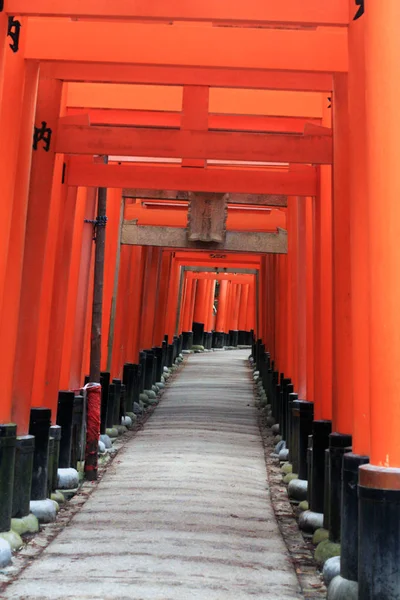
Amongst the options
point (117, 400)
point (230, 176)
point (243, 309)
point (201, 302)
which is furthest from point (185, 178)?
point (243, 309)

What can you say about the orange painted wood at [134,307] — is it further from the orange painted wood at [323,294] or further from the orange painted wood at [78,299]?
the orange painted wood at [323,294]

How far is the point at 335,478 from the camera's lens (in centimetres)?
684

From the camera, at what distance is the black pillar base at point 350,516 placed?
18.1 feet

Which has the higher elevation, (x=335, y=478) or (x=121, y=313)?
(x=121, y=313)

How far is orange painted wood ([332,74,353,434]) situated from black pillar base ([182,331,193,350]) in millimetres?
27819

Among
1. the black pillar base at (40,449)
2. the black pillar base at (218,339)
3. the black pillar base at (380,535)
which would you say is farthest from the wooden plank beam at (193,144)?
the black pillar base at (218,339)

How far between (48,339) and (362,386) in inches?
177

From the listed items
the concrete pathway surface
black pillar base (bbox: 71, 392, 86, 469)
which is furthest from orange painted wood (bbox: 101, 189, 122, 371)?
black pillar base (bbox: 71, 392, 86, 469)

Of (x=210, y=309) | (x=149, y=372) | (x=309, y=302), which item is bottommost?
(x=149, y=372)

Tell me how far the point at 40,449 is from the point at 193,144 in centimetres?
311

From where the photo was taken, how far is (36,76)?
24.4 feet

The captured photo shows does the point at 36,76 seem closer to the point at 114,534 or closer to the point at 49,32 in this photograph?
the point at 49,32

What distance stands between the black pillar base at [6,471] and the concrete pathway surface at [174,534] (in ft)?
1.37

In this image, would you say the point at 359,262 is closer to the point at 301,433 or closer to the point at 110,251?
the point at 301,433
